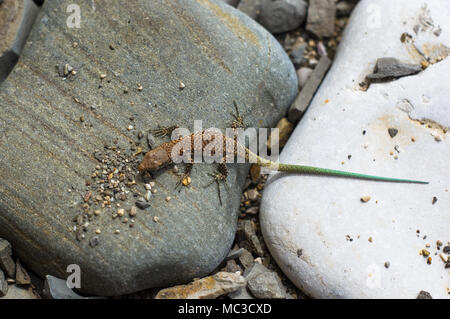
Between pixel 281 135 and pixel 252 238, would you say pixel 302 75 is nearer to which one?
pixel 281 135

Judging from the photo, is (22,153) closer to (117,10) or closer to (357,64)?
(117,10)

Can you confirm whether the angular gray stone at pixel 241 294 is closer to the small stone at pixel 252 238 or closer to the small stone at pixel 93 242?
the small stone at pixel 252 238

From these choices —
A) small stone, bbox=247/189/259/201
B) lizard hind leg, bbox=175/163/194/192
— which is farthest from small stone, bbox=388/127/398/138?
lizard hind leg, bbox=175/163/194/192

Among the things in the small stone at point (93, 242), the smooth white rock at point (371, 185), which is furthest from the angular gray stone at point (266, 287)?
the small stone at point (93, 242)

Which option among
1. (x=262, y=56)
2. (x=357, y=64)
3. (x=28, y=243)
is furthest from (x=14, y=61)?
(x=357, y=64)

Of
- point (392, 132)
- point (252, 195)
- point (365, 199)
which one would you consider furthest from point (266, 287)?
point (392, 132)
